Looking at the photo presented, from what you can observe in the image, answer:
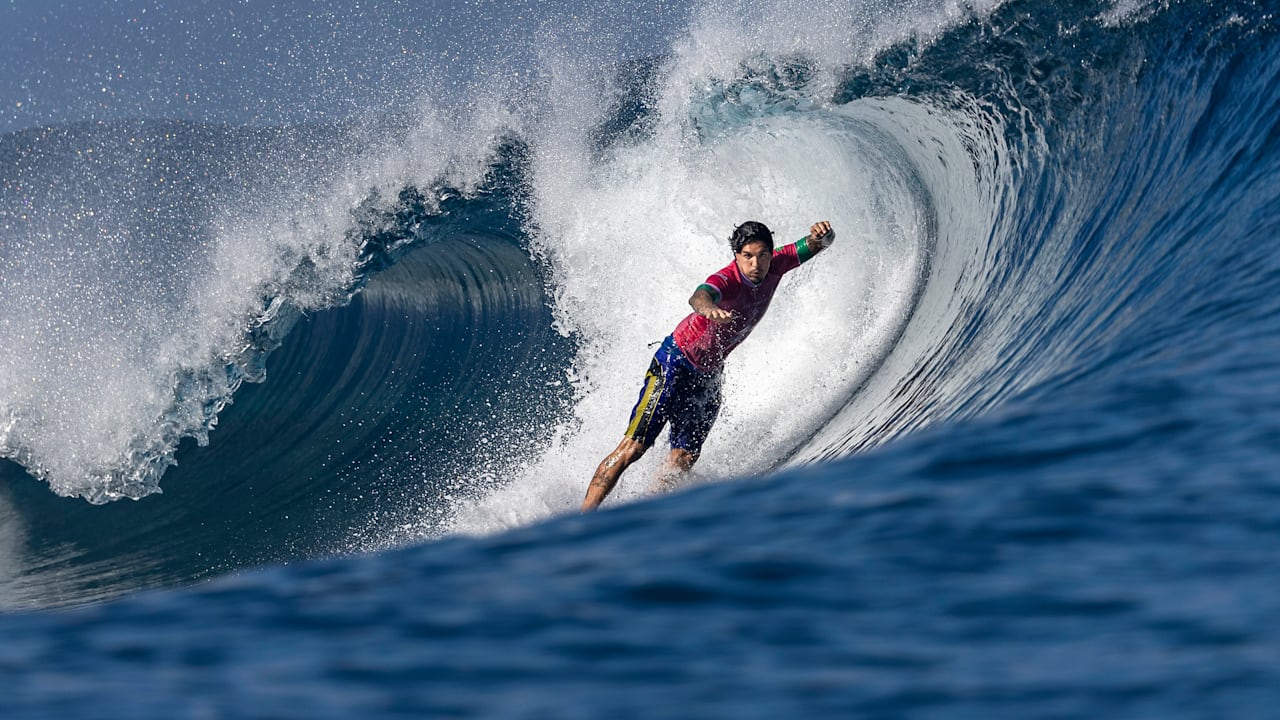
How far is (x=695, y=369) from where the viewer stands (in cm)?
611

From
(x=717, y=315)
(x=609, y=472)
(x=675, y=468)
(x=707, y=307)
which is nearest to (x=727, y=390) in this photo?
(x=675, y=468)

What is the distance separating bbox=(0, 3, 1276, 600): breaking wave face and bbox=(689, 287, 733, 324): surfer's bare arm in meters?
1.11

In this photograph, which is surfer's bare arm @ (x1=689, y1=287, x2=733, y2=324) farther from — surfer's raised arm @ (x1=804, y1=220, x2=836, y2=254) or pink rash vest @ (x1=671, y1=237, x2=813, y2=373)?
surfer's raised arm @ (x1=804, y1=220, x2=836, y2=254)

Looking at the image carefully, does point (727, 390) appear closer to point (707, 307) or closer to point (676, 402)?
point (676, 402)

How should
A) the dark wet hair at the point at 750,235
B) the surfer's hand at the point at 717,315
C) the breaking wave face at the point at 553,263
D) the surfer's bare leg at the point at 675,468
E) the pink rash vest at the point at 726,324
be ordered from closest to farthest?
the surfer's hand at the point at 717,315
the dark wet hair at the point at 750,235
the pink rash vest at the point at 726,324
the surfer's bare leg at the point at 675,468
the breaking wave face at the point at 553,263

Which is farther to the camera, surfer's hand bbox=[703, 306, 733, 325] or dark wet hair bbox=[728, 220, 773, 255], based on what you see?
dark wet hair bbox=[728, 220, 773, 255]

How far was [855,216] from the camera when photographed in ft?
30.5

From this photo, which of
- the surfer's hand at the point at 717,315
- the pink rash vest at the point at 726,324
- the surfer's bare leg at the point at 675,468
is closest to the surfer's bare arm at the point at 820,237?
the pink rash vest at the point at 726,324

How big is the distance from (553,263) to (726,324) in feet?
12.1

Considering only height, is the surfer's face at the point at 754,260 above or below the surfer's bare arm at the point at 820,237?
below

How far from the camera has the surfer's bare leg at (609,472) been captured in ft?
19.6

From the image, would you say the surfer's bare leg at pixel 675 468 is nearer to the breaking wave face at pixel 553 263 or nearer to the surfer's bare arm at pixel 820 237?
the breaking wave face at pixel 553 263

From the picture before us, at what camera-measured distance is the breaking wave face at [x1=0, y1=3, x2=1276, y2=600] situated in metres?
7.03

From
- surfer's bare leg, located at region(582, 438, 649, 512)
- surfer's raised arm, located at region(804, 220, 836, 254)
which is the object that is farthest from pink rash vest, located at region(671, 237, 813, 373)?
surfer's bare leg, located at region(582, 438, 649, 512)
